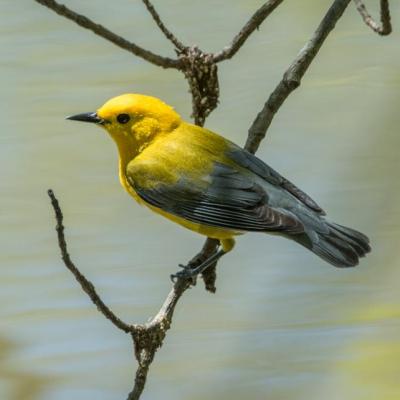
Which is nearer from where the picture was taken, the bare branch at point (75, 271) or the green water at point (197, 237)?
the bare branch at point (75, 271)

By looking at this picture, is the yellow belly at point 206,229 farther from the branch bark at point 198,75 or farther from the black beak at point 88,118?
the black beak at point 88,118

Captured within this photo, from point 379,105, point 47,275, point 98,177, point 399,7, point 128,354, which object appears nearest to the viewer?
point 128,354

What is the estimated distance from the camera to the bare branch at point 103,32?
4852mm

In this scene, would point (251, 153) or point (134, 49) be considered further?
point (251, 153)

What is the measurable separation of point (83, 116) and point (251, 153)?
0.72 metres

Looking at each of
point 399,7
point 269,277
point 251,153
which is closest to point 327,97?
point 399,7

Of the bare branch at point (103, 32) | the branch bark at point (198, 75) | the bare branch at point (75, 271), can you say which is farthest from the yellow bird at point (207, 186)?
the bare branch at point (75, 271)

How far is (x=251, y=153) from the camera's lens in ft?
18.9

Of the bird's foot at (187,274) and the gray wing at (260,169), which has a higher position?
the gray wing at (260,169)

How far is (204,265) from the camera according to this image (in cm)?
552

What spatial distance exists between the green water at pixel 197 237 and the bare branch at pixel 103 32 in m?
0.90

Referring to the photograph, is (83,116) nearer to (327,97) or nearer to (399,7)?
(327,97)

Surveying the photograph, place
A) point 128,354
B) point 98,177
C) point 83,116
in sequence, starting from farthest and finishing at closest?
point 98,177
point 128,354
point 83,116

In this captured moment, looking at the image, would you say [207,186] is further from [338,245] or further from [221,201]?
[338,245]
